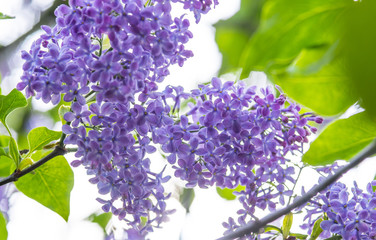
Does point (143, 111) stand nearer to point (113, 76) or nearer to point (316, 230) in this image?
point (113, 76)

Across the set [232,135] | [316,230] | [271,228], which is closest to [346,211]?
[316,230]

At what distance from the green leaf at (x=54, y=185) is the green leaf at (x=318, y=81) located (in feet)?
3.35

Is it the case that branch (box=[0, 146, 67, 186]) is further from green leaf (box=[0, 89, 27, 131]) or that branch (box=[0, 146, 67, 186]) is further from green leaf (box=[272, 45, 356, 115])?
green leaf (box=[272, 45, 356, 115])

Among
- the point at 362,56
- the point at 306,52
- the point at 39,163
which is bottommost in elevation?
the point at 362,56

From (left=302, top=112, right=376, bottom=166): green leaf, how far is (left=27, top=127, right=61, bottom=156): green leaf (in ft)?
2.90

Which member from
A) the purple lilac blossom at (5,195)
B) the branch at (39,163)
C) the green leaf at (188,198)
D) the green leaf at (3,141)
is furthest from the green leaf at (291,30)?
the purple lilac blossom at (5,195)

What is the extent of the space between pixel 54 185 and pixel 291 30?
1.07 m

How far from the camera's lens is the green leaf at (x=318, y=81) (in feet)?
1.54

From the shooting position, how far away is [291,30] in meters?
0.50

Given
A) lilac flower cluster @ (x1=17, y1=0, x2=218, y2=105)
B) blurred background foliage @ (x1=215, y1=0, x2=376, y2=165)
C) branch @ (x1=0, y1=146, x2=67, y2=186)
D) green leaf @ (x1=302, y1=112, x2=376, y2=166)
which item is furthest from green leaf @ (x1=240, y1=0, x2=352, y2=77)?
branch @ (x1=0, y1=146, x2=67, y2=186)

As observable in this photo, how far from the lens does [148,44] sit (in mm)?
1050

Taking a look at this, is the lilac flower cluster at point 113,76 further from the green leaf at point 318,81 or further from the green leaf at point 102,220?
the green leaf at point 102,220

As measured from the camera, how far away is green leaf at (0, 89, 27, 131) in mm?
1266

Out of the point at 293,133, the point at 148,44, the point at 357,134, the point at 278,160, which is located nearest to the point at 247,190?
the point at 278,160
